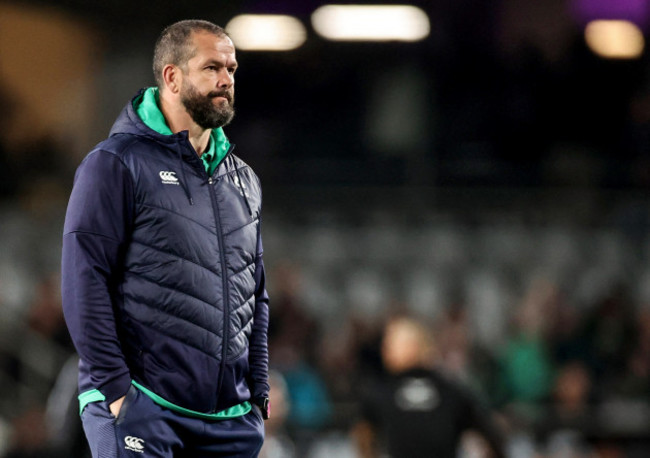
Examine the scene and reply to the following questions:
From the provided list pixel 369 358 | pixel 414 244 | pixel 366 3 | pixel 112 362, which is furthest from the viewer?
pixel 366 3

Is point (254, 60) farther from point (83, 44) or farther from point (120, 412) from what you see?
point (120, 412)

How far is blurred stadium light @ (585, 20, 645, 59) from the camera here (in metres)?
13.1

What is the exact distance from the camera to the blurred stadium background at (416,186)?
9875mm

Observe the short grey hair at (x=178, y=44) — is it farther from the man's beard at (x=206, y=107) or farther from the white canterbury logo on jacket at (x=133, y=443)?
the white canterbury logo on jacket at (x=133, y=443)

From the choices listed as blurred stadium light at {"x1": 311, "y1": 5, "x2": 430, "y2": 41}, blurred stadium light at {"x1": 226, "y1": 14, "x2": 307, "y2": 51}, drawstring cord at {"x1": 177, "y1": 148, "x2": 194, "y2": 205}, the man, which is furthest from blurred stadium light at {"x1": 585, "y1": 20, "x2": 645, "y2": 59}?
drawstring cord at {"x1": 177, "y1": 148, "x2": 194, "y2": 205}

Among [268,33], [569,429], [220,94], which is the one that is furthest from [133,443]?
[268,33]

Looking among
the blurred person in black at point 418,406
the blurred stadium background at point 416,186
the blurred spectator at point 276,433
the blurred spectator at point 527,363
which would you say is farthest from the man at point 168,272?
the blurred spectator at point 527,363

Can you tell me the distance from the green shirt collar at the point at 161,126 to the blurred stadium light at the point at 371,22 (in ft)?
32.2

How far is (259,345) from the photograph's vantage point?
3.44m

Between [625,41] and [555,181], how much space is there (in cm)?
205

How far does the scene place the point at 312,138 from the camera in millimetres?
13312

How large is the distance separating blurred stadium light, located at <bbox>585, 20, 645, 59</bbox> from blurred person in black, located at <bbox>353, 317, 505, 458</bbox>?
7328 millimetres

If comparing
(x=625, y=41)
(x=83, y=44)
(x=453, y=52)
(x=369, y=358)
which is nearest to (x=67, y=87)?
(x=83, y=44)

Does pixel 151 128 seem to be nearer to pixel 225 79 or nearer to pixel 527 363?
pixel 225 79
